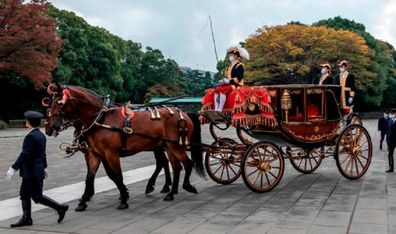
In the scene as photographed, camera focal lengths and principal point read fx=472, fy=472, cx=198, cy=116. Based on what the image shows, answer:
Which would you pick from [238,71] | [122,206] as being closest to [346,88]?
Result: [238,71]

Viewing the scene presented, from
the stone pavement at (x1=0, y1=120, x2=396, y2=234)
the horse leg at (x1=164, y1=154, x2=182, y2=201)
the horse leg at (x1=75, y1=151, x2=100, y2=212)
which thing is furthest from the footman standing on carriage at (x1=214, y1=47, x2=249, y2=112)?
the horse leg at (x1=75, y1=151, x2=100, y2=212)

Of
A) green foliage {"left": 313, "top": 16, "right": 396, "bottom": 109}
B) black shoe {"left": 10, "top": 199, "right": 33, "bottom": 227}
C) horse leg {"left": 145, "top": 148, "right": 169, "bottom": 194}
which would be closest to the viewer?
black shoe {"left": 10, "top": 199, "right": 33, "bottom": 227}

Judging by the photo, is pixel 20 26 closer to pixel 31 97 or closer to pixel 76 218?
pixel 31 97

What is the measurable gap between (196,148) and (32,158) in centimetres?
327

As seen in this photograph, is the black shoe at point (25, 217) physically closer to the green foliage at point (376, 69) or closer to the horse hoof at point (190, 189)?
the horse hoof at point (190, 189)

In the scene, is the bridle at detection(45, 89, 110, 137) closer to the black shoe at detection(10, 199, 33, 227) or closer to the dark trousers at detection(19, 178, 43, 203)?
the dark trousers at detection(19, 178, 43, 203)

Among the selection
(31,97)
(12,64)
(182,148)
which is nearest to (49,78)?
(12,64)

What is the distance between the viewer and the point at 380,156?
580 inches

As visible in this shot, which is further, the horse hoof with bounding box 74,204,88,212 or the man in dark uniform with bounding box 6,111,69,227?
the horse hoof with bounding box 74,204,88,212

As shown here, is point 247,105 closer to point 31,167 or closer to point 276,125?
point 276,125

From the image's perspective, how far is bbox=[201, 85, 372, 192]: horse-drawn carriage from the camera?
8492mm

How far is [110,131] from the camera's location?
7.48m

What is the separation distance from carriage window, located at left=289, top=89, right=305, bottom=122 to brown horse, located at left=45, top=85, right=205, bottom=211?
94.2 inches

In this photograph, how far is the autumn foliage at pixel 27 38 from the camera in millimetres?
32344
